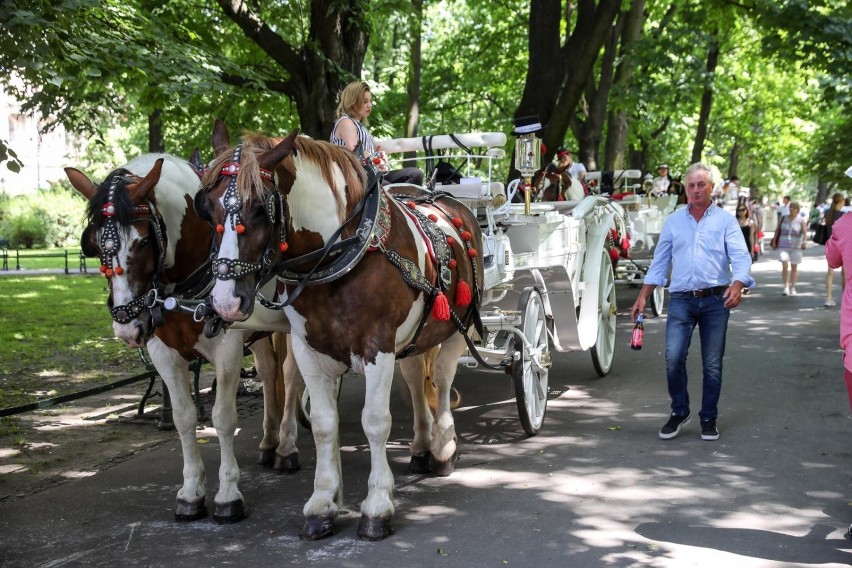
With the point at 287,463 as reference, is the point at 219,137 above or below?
above

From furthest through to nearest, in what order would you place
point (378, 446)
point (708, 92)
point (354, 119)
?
point (708, 92)
point (354, 119)
point (378, 446)

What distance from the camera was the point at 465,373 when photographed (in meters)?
10.3

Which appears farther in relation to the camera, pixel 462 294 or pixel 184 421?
pixel 462 294

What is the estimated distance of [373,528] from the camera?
16.7 ft

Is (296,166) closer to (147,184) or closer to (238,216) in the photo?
(238,216)

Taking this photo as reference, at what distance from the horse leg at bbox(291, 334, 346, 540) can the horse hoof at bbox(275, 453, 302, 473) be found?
1217 millimetres

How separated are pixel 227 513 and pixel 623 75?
17345mm

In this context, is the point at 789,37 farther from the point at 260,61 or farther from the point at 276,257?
the point at 276,257

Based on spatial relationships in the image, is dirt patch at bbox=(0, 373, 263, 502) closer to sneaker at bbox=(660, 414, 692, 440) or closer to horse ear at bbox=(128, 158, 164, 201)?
horse ear at bbox=(128, 158, 164, 201)

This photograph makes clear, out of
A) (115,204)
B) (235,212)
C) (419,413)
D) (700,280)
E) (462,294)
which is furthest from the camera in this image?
(700,280)

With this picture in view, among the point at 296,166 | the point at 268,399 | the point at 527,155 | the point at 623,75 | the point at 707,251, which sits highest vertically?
the point at 623,75

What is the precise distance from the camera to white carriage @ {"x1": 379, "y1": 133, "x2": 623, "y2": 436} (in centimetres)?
728

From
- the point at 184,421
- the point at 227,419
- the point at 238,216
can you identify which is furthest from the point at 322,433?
the point at 238,216

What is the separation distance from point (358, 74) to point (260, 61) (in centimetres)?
382
